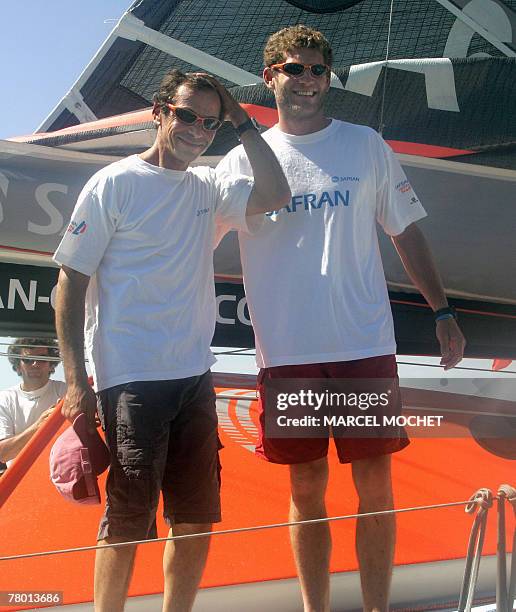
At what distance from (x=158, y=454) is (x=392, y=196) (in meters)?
0.62

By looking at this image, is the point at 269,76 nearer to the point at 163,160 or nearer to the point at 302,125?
the point at 302,125

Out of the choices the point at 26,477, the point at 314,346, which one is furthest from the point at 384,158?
the point at 26,477

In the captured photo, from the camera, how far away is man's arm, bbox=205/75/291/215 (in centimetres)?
139

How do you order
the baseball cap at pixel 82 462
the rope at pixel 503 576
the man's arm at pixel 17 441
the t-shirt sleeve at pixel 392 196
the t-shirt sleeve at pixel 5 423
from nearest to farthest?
the rope at pixel 503 576, the baseball cap at pixel 82 462, the t-shirt sleeve at pixel 392 196, the man's arm at pixel 17 441, the t-shirt sleeve at pixel 5 423

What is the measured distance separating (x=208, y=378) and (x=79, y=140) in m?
0.71

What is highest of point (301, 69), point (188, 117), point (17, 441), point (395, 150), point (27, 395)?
point (395, 150)

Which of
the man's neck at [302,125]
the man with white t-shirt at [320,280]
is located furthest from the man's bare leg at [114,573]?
the man's neck at [302,125]

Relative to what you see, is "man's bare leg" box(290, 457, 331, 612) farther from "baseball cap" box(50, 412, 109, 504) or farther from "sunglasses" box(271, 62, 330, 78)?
"sunglasses" box(271, 62, 330, 78)

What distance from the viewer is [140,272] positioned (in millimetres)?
1315

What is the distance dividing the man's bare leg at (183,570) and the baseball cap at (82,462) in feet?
0.67

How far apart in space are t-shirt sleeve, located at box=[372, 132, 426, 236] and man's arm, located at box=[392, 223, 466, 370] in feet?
0.14

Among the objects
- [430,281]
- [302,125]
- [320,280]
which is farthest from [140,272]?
[430,281]

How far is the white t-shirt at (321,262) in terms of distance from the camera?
1.43m

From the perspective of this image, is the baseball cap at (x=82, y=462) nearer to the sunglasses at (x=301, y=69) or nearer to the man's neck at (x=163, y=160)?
the man's neck at (x=163, y=160)
